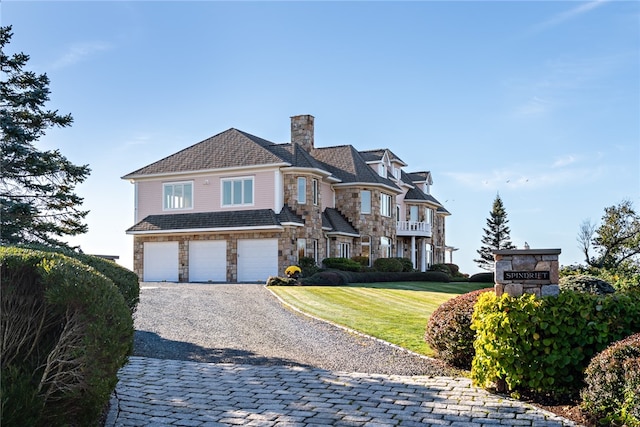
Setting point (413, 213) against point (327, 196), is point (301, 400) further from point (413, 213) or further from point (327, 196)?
point (413, 213)

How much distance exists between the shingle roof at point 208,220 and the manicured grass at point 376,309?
6.53m

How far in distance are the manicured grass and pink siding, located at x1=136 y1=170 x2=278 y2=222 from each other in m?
8.08

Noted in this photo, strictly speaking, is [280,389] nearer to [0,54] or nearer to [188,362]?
[188,362]

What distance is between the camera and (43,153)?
2231 cm

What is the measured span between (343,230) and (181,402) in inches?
1112

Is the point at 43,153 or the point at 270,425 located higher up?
the point at 43,153

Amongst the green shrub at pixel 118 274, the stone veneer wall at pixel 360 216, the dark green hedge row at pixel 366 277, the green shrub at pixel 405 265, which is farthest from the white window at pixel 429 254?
the green shrub at pixel 118 274

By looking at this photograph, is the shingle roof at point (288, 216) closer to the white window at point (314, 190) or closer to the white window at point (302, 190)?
the white window at point (302, 190)

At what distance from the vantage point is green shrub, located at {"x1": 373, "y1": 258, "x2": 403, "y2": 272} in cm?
3710

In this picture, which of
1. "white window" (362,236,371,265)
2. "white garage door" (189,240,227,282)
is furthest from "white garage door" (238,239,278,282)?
"white window" (362,236,371,265)

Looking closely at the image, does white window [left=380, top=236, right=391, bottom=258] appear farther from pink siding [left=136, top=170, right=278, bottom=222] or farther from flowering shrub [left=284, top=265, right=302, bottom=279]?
flowering shrub [left=284, top=265, right=302, bottom=279]

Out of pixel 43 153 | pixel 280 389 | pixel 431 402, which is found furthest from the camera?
pixel 43 153

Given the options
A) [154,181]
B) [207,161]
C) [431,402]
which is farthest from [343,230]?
[431,402]

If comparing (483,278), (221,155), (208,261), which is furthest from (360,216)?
(208,261)
